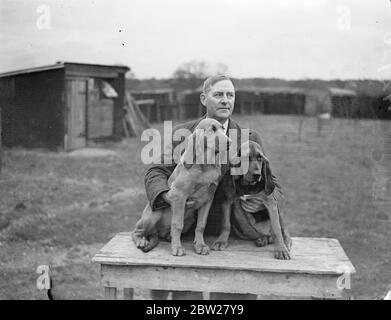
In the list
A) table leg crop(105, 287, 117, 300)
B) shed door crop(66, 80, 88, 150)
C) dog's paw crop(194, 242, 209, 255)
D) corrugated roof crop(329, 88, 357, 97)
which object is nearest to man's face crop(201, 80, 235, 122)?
dog's paw crop(194, 242, 209, 255)

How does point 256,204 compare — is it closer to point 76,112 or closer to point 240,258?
point 240,258

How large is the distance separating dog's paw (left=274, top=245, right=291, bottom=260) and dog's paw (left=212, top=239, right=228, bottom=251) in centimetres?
34

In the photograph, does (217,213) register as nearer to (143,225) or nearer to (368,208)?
(143,225)

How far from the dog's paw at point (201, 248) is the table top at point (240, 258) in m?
0.03

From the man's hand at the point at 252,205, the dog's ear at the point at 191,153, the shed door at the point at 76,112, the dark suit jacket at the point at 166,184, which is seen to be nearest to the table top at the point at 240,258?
the dark suit jacket at the point at 166,184

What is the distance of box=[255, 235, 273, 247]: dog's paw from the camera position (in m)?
3.27

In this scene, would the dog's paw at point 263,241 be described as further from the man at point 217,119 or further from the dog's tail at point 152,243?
the dog's tail at point 152,243

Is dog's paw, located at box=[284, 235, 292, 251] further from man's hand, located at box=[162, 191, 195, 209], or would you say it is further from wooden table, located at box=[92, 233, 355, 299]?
man's hand, located at box=[162, 191, 195, 209]

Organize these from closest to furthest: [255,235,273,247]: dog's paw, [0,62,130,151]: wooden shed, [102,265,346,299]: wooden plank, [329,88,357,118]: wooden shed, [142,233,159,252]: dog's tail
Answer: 1. [102,265,346,299]: wooden plank
2. [142,233,159,252]: dog's tail
3. [255,235,273,247]: dog's paw
4. [0,62,130,151]: wooden shed
5. [329,88,357,118]: wooden shed

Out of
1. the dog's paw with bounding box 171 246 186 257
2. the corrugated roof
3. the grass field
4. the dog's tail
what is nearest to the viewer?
the dog's paw with bounding box 171 246 186 257

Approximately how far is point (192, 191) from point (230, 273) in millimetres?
555

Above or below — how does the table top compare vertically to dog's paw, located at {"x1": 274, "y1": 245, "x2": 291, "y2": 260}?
below

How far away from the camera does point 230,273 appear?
2945 mm
